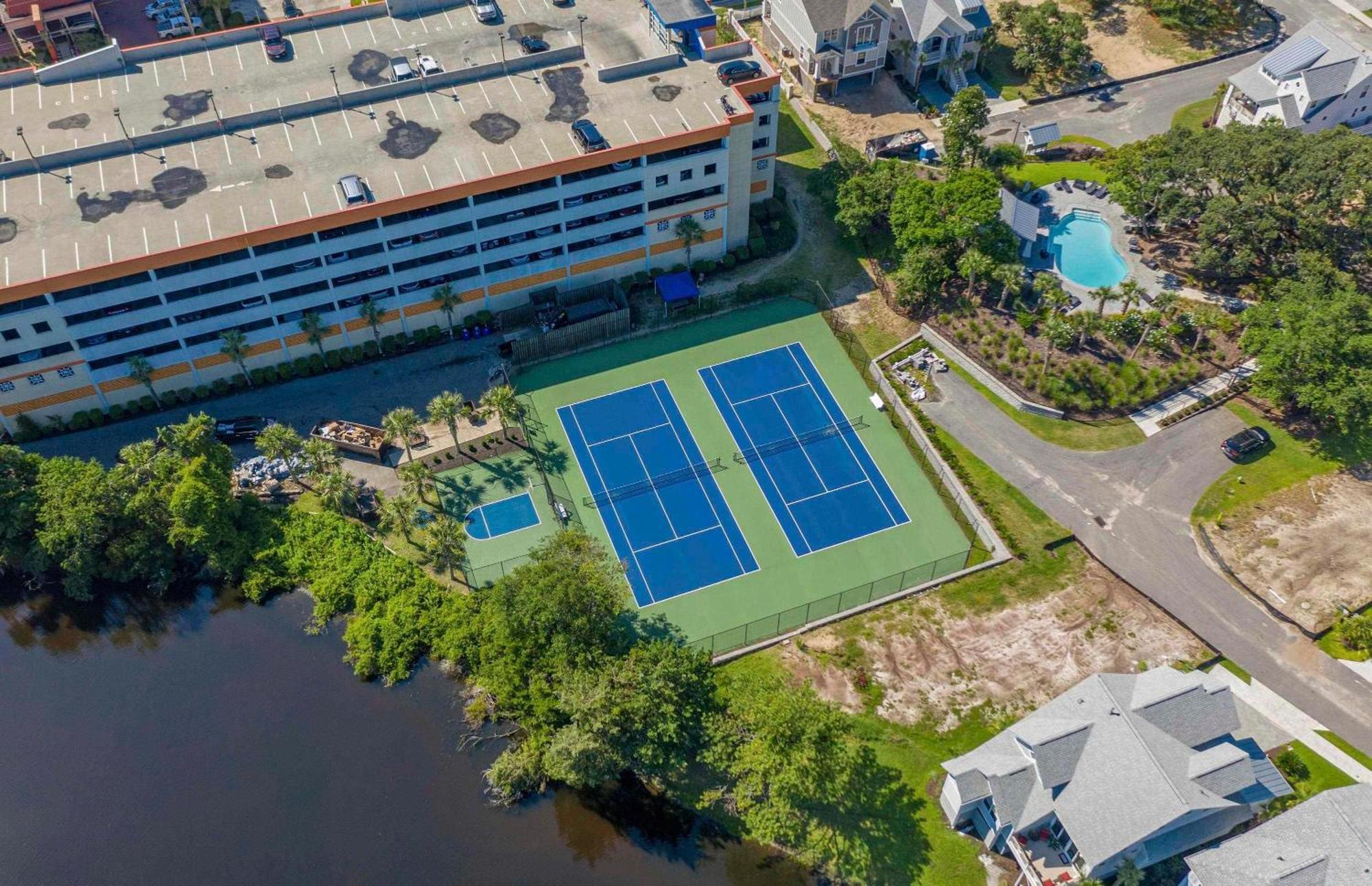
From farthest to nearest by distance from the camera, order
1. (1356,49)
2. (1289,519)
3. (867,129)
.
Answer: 1. (867,129)
2. (1356,49)
3. (1289,519)

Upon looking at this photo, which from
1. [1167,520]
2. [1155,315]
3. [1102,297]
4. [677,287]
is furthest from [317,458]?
[1155,315]

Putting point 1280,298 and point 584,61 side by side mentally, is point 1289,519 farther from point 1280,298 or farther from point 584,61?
point 584,61

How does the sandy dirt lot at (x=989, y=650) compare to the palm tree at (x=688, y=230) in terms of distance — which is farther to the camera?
the palm tree at (x=688, y=230)

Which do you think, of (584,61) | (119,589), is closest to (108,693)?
(119,589)

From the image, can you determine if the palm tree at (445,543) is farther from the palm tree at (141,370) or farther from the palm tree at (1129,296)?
the palm tree at (1129,296)

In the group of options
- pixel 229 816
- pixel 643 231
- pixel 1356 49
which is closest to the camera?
pixel 229 816

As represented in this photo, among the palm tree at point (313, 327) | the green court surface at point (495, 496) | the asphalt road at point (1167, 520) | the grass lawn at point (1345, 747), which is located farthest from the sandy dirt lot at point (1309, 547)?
the palm tree at point (313, 327)

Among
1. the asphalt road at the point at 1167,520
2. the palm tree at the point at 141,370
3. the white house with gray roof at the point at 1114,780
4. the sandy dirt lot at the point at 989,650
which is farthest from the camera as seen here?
the palm tree at the point at 141,370

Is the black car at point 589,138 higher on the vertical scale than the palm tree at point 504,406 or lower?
higher
